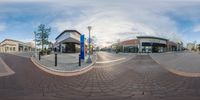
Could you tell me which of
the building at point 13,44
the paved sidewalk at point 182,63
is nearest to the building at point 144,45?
the paved sidewalk at point 182,63

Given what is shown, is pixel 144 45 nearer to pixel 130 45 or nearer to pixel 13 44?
pixel 130 45

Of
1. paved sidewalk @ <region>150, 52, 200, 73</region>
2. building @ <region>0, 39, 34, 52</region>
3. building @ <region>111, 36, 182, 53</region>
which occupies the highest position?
building @ <region>111, 36, 182, 53</region>

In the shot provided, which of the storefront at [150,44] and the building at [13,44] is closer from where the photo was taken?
the building at [13,44]

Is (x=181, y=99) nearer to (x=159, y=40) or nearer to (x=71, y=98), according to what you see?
(x=71, y=98)

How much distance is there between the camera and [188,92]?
5.27 meters

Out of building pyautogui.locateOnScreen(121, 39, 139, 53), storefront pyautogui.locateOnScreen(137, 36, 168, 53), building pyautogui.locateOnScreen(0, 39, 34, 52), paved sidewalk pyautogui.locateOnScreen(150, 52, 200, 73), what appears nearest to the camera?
paved sidewalk pyautogui.locateOnScreen(150, 52, 200, 73)

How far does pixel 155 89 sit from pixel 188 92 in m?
0.85

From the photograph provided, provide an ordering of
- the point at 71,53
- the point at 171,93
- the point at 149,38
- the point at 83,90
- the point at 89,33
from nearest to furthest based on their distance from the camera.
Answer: the point at 171,93
the point at 83,90
the point at 89,33
the point at 71,53
the point at 149,38

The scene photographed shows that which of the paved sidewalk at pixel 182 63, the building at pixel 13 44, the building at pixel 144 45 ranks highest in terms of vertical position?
the building at pixel 144 45

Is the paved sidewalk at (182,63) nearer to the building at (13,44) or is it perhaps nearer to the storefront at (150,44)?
the building at (13,44)

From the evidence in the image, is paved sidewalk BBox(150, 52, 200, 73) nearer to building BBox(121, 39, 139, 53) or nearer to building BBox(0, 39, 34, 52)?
building BBox(0, 39, 34, 52)

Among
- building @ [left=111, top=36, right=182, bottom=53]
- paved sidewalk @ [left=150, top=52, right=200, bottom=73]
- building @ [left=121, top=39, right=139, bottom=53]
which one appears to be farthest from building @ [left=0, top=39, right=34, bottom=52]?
building @ [left=121, top=39, right=139, bottom=53]

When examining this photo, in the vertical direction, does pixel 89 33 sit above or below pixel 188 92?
above

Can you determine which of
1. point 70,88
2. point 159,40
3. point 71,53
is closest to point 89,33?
point 71,53
